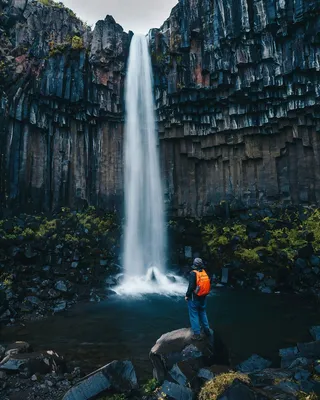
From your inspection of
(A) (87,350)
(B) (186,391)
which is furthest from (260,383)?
(A) (87,350)

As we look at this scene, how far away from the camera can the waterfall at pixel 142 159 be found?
82.2ft

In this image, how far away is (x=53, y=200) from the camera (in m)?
24.7

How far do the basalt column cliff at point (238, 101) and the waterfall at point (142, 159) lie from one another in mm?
908

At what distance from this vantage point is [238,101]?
2392 centimetres

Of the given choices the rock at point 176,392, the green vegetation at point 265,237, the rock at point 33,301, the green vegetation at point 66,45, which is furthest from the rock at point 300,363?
the green vegetation at point 66,45

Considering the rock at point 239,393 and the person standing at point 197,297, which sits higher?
the person standing at point 197,297

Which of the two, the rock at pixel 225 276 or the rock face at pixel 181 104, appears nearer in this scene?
the rock at pixel 225 276

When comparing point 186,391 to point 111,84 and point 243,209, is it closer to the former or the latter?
point 243,209

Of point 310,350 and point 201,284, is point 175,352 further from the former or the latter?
point 310,350

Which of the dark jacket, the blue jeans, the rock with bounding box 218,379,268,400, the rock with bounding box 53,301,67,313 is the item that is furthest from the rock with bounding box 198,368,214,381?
the rock with bounding box 53,301,67,313

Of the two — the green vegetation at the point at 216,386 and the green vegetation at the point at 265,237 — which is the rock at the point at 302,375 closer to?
the green vegetation at the point at 216,386

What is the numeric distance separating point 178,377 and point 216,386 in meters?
0.93

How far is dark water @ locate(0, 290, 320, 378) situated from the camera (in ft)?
31.0

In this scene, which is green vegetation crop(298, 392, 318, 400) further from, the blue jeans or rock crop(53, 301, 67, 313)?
rock crop(53, 301, 67, 313)
